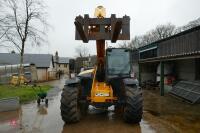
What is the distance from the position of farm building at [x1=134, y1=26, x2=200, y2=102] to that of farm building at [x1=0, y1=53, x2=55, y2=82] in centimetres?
2804

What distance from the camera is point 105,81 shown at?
1121cm

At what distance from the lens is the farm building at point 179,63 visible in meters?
16.5

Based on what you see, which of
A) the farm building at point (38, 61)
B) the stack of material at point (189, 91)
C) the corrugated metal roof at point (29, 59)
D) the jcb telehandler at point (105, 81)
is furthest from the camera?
the corrugated metal roof at point (29, 59)

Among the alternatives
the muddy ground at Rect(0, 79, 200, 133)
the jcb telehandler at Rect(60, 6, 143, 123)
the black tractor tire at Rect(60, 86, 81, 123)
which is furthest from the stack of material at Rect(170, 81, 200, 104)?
the black tractor tire at Rect(60, 86, 81, 123)

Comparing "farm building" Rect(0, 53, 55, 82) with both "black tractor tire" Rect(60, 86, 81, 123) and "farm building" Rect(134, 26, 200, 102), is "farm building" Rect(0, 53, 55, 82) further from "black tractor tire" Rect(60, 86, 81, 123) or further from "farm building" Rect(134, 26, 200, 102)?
"black tractor tire" Rect(60, 86, 81, 123)

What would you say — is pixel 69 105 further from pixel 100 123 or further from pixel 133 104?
pixel 133 104

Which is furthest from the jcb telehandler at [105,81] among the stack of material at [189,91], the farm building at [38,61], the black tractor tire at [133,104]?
the farm building at [38,61]

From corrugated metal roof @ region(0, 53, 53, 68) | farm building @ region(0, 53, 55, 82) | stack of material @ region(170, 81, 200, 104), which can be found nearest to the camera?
stack of material @ region(170, 81, 200, 104)

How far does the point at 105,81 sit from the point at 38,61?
4826 cm

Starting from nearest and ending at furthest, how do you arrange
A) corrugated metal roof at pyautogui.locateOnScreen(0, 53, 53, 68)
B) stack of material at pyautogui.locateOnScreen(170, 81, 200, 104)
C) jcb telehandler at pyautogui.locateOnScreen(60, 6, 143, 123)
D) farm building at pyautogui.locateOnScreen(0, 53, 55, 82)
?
jcb telehandler at pyautogui.locateOnScreen(60, 6, 143, 123) < stack of material at pyautogui.locateOnScreen(170, 81, 200, 104) < farm building at pyautogui.locateOnScreen(0, 53, 55, 82) < corrugated metal roof at pyautogui.locateOnScreen(0, 53, 53, 68)

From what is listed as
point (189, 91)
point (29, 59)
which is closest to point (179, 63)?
point (189, 91)

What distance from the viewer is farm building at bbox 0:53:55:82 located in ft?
179

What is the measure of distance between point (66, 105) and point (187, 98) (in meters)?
9.53

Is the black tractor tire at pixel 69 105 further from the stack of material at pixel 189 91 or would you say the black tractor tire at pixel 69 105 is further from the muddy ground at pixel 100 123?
the stack of material at pixel 189 91
